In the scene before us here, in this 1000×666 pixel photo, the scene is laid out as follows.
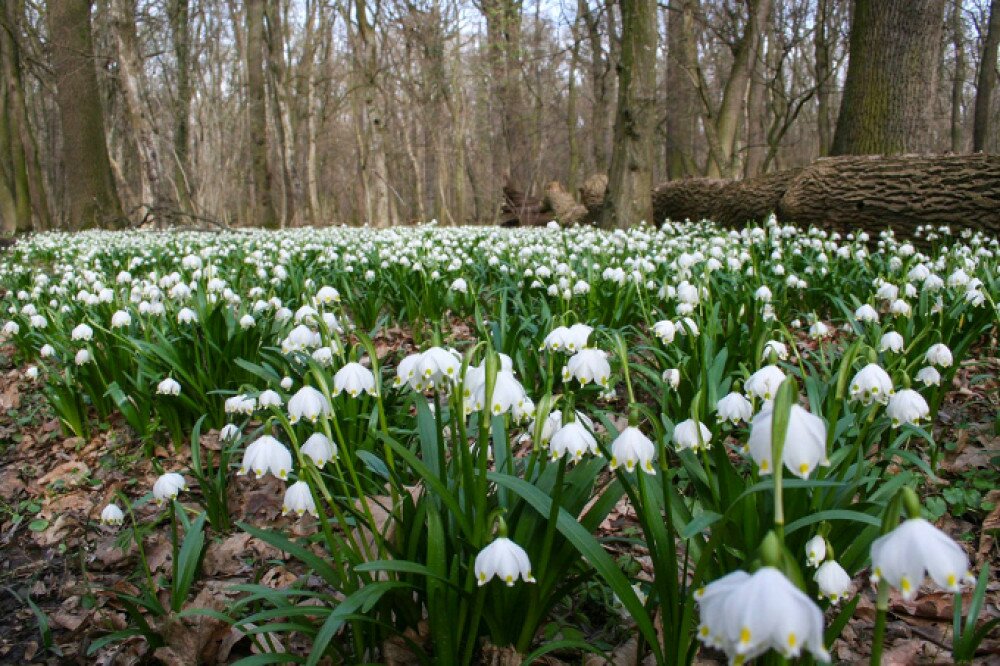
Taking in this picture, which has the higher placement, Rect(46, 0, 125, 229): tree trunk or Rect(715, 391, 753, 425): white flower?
Rect(46, 0, 125, 229): tree trunk

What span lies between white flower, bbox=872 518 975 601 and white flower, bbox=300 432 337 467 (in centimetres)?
109

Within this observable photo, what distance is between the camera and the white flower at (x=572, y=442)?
133 centimetres

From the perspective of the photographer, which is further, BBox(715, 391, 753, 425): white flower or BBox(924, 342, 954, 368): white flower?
BBox(924, 342, 954, 368): white flower

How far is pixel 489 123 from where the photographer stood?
2550cm

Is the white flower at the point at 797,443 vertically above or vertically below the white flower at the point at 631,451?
above

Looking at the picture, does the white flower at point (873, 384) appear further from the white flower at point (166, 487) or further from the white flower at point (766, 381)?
the white flower at point (166, 487)

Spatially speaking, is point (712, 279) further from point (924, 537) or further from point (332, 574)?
point (924, 537)

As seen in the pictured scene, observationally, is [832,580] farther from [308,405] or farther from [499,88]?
[499,88]

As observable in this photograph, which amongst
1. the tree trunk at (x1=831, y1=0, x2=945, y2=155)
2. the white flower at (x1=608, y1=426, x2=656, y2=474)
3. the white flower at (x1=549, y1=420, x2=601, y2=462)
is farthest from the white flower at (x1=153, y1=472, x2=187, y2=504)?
the tree trunk at (x1=831, y1=0, x2=945, y2=155)

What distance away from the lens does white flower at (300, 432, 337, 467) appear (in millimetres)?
1492

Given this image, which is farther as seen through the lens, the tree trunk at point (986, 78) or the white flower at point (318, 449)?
the tree trunk at point (986, 78)

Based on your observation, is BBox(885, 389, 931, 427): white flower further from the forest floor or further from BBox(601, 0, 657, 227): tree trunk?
BBox(601, 0, 657, 227): tree trunk

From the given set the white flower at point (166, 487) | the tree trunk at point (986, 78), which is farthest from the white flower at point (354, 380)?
the tree trunk at point (986, 78)

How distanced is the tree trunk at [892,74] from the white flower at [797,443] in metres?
7.61
